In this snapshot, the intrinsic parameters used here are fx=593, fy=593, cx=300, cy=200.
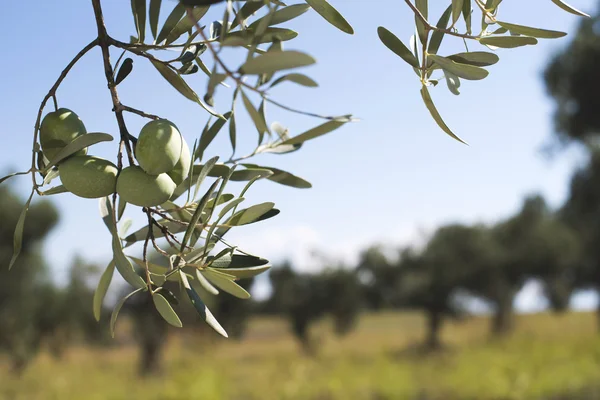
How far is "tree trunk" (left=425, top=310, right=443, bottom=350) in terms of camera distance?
12094 millimetres

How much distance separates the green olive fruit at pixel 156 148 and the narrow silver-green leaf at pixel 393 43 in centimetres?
18

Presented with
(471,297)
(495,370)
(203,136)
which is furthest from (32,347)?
(203,136)

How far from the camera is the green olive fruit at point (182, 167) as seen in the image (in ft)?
1.36

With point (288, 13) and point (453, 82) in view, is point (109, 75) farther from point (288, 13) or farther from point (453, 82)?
point (453, 82)

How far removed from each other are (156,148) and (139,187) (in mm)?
28

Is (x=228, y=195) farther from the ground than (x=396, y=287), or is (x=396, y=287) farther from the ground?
(x=396, y=287)

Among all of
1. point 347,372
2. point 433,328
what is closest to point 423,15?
point 347,372

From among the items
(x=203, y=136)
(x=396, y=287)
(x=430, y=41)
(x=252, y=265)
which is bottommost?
(x=252, y=265)

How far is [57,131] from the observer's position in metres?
0.42

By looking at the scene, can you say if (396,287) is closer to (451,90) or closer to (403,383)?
(403,383)

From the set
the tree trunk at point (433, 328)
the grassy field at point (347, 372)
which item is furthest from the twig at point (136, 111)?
the tree trunk at point (433, 328)

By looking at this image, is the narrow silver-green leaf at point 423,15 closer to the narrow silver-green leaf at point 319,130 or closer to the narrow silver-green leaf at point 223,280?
the narrow silver-green leaf at point 319,130

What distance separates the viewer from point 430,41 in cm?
48

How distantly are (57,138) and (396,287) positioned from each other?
515 inches
